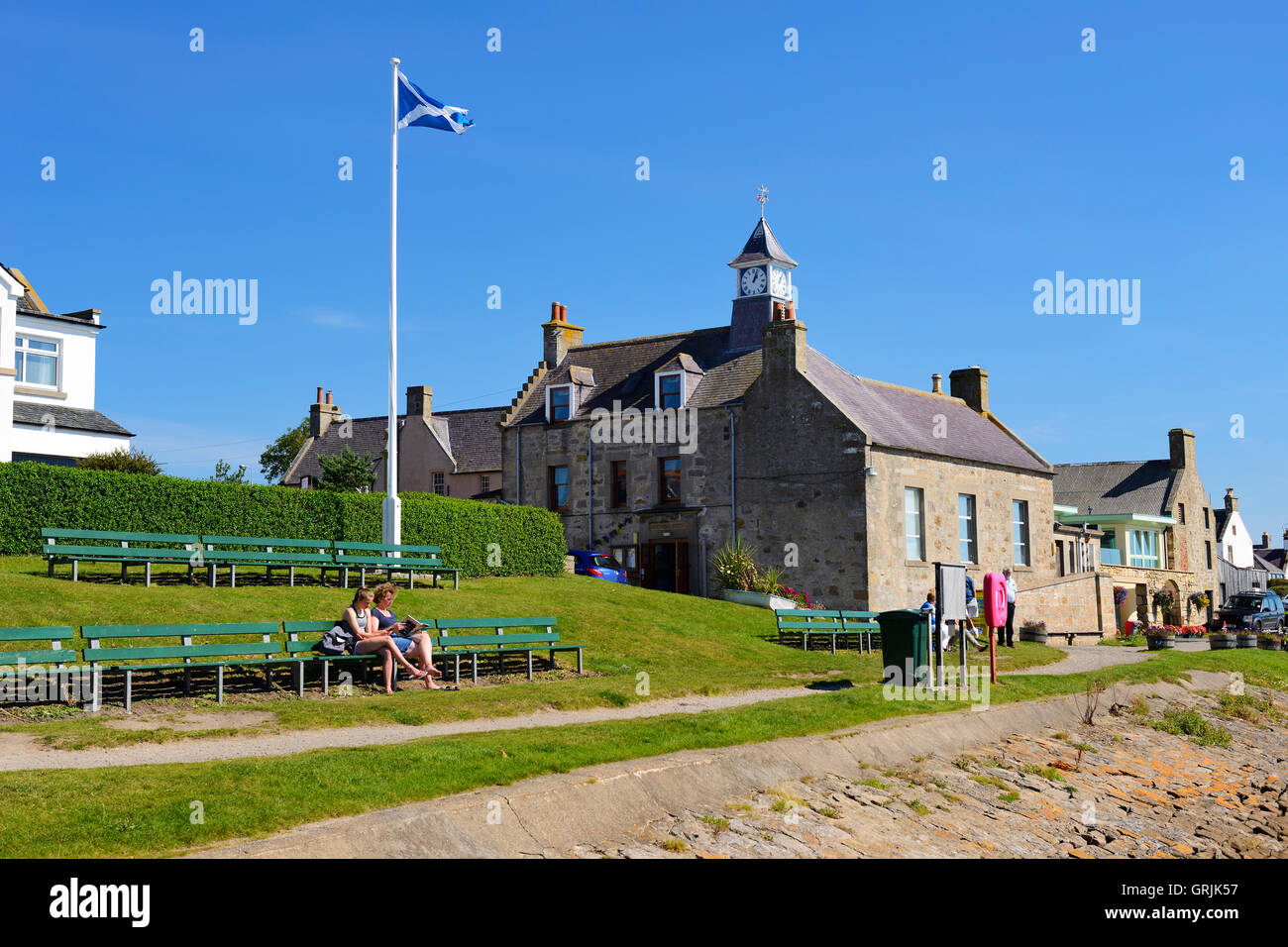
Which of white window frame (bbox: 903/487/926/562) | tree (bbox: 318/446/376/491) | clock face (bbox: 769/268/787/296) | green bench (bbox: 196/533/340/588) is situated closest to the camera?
green bench (bbox: 196/533/340/588)

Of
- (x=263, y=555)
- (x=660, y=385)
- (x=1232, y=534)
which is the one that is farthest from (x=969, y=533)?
(x=1232, y=534)

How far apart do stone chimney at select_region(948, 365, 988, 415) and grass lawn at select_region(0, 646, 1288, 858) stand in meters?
36.5

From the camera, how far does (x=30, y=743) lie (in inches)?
460

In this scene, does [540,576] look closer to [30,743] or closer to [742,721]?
[742,721]

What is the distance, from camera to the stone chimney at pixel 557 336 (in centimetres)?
4716

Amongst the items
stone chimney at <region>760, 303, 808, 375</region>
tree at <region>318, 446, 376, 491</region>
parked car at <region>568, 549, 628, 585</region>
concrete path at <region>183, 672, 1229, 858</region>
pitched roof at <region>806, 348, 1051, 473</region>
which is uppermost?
stone chimney at <region>760, 303, 808, 375</region>

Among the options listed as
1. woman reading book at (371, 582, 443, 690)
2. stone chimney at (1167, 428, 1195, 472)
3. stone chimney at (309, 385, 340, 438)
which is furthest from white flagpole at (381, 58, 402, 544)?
stone chimney at (1167, 428, 1195, 472)

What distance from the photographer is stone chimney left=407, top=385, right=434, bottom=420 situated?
6222 cm

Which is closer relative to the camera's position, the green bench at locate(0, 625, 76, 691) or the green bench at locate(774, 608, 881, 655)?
the green bench at locate(0, 625, 76, 691)

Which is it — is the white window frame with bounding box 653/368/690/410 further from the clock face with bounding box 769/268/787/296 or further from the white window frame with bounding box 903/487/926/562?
the white window frame with bounding box 903/487/926/562

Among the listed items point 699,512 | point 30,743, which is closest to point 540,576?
point 699,512

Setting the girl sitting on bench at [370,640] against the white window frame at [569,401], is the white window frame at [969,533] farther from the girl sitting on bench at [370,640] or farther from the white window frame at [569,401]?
the girl sitting on bench at [370,640]

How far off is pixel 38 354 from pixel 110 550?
856 inches

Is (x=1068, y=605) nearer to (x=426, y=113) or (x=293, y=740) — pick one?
(x=426, y=113)
